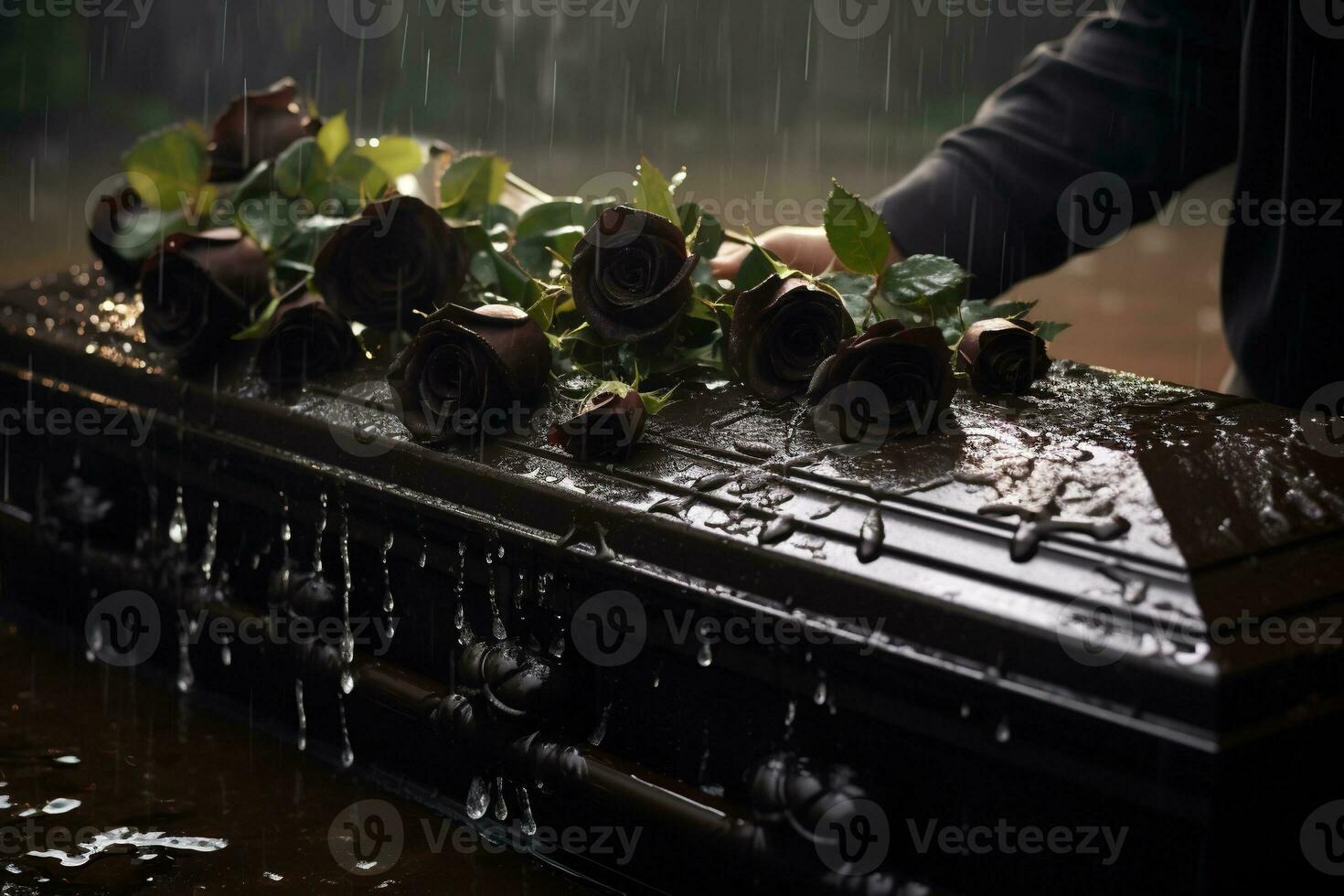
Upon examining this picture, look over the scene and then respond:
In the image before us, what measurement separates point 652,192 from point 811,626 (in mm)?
457

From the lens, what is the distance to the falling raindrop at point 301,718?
1.11 meters

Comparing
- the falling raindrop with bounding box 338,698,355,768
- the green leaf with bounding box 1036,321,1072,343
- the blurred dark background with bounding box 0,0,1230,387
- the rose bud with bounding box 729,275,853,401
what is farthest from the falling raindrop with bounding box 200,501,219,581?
the blurred dark background with bounding box 0,0,1230,387

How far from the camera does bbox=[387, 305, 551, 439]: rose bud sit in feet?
3.24

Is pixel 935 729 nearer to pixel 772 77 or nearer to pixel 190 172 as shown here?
pixel 190 172

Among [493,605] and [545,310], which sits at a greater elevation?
[545,310]

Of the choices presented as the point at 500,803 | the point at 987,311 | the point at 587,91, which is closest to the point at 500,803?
the point at 500,803

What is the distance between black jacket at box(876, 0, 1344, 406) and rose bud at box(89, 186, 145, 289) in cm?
86

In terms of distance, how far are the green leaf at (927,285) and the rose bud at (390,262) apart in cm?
40

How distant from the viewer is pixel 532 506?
0.92m

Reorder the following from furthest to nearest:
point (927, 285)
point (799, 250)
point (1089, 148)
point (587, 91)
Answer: point (587, 91) < point (1089, 148) < point (799, 250) < point (927, 285)

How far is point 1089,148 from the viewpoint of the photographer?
1.37 meters

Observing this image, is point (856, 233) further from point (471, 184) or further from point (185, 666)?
point (185, 666)

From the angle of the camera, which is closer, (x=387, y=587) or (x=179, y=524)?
(x=387, y=587)

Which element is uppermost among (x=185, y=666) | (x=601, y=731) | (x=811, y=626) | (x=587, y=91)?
(x=587, y=91)
